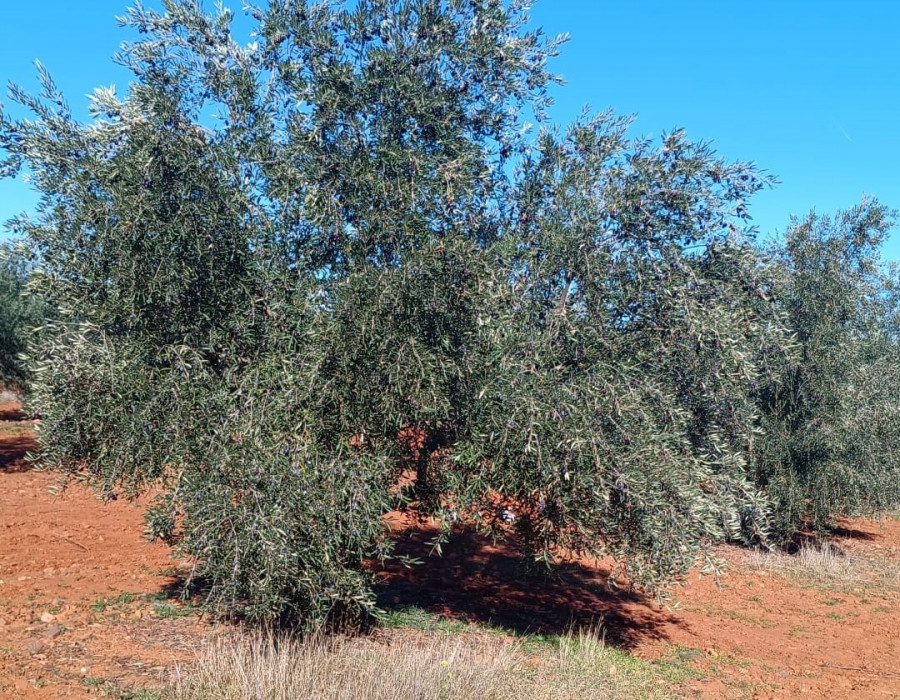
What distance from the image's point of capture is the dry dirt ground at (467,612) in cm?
734

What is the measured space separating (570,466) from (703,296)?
2334 millimetres

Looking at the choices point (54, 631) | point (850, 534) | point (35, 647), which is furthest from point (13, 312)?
point (850, 534)

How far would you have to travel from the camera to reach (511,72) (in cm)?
773

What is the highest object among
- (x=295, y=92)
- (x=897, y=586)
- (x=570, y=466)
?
(x=295, y=92)

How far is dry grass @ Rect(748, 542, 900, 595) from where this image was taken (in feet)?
45.6

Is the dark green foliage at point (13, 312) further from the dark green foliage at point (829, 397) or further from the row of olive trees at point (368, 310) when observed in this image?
the dark green foliage at point (829, 397)

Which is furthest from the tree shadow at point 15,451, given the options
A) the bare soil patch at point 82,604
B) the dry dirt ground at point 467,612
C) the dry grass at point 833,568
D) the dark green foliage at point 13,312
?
the dry grass at point 833,568

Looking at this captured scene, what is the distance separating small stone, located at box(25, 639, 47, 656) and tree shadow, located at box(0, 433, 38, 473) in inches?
386

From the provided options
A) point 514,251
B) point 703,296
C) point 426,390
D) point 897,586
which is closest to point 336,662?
point 426,390

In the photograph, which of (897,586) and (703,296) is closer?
(703,296)

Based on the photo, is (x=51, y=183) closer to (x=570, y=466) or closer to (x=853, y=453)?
(x=570, y=466)

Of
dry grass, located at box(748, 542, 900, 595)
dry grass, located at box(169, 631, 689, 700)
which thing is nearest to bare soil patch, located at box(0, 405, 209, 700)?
dry grass, located at box(169, 631, 689, 700)

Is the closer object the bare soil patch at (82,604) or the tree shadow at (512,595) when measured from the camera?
the bare soil patch at (82,604)

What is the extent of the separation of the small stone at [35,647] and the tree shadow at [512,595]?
3598mm
